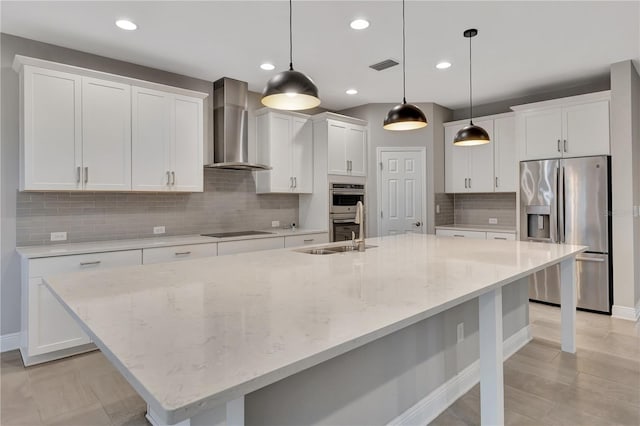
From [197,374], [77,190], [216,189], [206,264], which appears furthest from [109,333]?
[216,189]

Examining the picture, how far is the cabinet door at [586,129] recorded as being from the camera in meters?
4.13

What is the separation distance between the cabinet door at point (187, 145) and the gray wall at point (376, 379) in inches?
112

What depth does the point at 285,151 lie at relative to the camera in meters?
4.91

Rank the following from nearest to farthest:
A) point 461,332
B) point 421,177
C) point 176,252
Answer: point 461,332 < point 176,252 < point 421,177

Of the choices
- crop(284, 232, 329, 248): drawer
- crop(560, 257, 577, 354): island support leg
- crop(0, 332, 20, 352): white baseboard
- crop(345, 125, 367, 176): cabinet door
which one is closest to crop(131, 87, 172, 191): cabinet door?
crop(284, 232, 329, 248): drawer

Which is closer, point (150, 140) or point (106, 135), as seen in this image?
point (106, 135)

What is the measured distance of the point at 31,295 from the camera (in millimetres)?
2885

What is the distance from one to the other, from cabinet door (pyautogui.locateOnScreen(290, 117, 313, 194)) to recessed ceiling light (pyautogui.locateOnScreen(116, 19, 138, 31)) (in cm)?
225

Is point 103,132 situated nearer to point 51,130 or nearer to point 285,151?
point 51,130

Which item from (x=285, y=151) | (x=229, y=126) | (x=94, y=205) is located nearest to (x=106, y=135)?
(x=94, y=205)

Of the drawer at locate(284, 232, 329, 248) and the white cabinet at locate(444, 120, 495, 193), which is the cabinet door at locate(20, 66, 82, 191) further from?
the white cabinet at locate(444, 120, 495, 193)

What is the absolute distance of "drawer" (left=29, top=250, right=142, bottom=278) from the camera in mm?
2891

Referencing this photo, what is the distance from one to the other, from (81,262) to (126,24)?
1.95 meters

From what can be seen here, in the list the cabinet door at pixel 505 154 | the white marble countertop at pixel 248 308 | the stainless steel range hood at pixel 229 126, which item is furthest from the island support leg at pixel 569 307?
the stainless steel range hood at pixel 229 126
